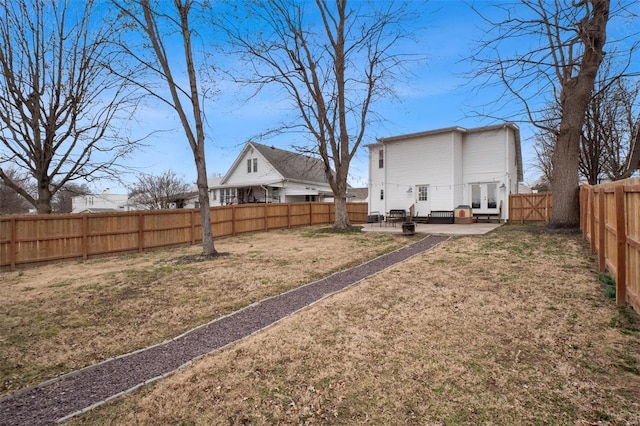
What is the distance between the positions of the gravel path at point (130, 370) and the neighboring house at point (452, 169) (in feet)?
52.2

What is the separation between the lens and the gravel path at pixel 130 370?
9.22 ft

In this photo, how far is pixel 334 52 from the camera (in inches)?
664

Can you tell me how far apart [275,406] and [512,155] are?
2190 centimetres

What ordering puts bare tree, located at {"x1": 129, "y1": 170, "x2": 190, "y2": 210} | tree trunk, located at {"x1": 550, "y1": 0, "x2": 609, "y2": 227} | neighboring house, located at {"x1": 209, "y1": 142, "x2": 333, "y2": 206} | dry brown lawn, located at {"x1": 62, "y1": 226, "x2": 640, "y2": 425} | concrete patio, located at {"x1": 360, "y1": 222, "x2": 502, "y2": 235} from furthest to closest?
bare tree, located at {"x1": 129, "y1": 170, "x2": 190, "y2": 210} < neighboring house, located at {"x1": 209, "y1": 142, "x2": 333, "y2": 206} < concrete patio, located at {"x1": 360, "y1": 222, "x2": 502, "y2": 235} < tree trunk, located at {"x1": 550, "y1": 0, "x2": 609, "y2": 227} < dry brown lawn, located at {"x1": 62, "y1": 226, "x2": 640, "y2": 425}

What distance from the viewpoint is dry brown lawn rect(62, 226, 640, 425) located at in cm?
252

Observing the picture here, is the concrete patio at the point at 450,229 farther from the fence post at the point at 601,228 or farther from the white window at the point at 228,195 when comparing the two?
the white window at the point at 228,195

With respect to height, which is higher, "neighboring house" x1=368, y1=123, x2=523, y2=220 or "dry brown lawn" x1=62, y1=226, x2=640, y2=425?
"neighboring house" x1=368, y1=123, x2=523, y2=220

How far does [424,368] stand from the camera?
10.3ft

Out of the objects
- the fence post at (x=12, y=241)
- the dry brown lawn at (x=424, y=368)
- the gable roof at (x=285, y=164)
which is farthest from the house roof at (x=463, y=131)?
the fence post at (x=12, y=241)

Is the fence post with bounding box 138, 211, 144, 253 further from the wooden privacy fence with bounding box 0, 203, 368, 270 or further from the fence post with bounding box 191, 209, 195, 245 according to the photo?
the fence post with bounding box 191, 209, 195, 245

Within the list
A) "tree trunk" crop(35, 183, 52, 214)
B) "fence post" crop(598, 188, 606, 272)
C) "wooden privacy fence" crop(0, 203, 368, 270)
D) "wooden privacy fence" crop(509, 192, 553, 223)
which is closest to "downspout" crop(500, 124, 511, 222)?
"wooden privacy fence" crop(509, 192, 553, 223)

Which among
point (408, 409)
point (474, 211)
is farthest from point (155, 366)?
point (474, 211)

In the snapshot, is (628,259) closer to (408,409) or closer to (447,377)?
(447,377)

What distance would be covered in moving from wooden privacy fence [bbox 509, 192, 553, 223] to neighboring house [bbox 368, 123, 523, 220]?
0.48m
